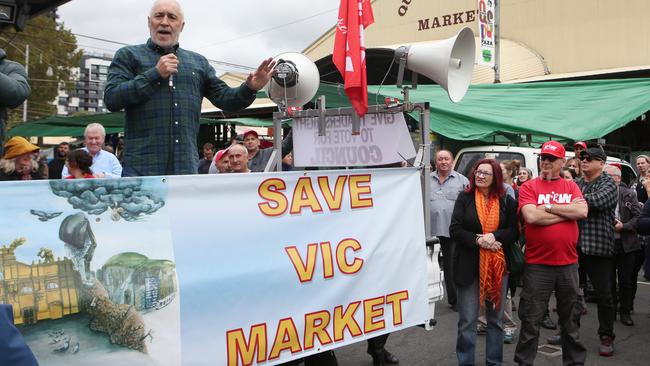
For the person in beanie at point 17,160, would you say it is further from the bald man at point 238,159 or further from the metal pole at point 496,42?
the metal pole at point 496,42

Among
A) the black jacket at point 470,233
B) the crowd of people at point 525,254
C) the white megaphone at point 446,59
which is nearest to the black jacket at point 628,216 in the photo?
the crowd of people at point 525,254

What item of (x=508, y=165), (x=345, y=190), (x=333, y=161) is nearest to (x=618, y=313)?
(x=508, y=165)

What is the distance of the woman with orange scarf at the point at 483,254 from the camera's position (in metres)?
4.75

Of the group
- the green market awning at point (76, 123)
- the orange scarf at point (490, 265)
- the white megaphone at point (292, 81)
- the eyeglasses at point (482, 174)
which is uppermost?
the green market awning at point (76, 123)

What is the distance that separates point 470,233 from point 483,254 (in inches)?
7.5

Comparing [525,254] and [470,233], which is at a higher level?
[470,233]

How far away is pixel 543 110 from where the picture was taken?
973cm

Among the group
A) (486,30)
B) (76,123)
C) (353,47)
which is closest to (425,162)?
(353,47)

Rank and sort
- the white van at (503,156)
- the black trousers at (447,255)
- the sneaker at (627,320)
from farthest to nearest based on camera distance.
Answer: the white van at (503,156) → the black trousers at (447,255) → the sneaker at (627,320)

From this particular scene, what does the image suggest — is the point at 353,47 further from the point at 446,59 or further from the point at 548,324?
the point at 548,324

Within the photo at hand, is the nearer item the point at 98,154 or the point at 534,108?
the point at 98,154

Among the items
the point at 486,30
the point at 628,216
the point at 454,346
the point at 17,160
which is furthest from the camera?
the point at 486,30

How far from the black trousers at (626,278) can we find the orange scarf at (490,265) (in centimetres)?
226

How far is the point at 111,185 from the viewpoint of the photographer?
8.00ft
